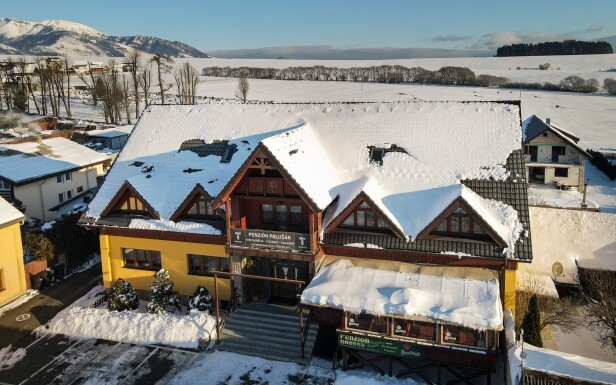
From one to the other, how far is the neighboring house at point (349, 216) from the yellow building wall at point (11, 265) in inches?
165

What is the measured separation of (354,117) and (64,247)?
699 inches

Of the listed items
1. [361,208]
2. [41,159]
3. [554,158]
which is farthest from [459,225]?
[554,158]

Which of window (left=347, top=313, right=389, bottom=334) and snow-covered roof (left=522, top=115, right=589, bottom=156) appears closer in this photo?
window (left=347, top=313, right=389, bottom=334)

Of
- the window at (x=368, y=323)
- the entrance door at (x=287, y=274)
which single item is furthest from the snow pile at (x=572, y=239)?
the entrance door at (x=287, y=274)

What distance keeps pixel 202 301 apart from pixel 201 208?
430 cm

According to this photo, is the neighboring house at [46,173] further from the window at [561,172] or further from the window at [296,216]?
the window at [561,172]

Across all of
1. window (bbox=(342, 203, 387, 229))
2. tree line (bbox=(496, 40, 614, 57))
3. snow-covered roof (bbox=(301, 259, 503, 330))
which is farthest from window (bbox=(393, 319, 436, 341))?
tree line (bbox=(496, 40, 614, 57))

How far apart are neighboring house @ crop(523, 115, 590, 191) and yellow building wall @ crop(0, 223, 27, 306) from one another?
42.1 m

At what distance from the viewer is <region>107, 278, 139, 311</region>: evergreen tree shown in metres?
22.8

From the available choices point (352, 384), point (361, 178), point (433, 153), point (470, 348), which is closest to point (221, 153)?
point (361, 178)

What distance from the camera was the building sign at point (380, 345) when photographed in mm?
17578

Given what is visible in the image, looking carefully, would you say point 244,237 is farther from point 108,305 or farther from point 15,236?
point 15,236

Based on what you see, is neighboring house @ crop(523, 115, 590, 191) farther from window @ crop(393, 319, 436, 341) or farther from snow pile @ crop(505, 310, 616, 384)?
window @ crop(393, 319, 436, 341)

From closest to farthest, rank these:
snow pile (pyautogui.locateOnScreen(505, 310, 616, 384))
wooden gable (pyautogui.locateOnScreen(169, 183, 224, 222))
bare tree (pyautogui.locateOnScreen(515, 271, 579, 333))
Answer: snow pile (pyautogui.locateOnScreen(505, 310, 616, 384)), bare tree (pyautogui.locateOnScreen(515, 271, 579, 333)), wooden gable (pyautogui.locateOnScreen(169, 183, 224, 222))
